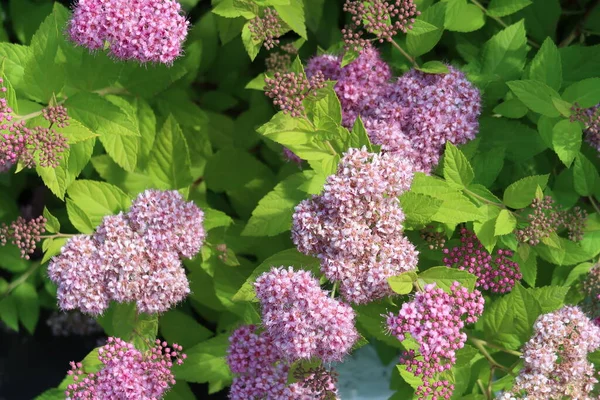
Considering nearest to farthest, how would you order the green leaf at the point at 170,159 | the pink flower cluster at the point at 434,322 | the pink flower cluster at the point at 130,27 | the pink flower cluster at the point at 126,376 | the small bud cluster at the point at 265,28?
the pink flower cluster at the point at 434,322
the pink flower cluster at the point at 130,27
the pink flower cluster at the point at 126,376
the small bud cluster at the point at 265,28
the green leaf at the point at 170,159

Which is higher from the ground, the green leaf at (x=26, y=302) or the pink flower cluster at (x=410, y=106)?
the pink flower cluster at (x=410, y=106)

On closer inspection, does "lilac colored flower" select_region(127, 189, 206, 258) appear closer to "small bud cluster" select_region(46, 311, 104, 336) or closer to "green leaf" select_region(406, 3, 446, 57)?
"green leaf" select_region(406, 3, 446, 57)

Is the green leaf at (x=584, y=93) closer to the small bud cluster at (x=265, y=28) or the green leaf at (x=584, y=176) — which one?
the green leaf at (x=584, y=176)

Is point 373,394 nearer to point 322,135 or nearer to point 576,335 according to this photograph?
point 576,335

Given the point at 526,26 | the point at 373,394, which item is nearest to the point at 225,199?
the point at 373,394

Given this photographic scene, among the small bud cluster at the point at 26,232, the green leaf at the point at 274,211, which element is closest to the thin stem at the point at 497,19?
the green leaf at the point at 274,211

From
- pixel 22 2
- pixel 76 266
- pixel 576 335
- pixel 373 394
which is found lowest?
pixel 373 394
